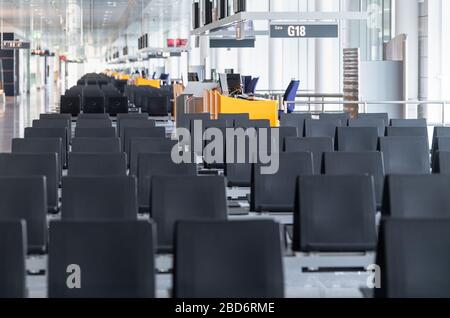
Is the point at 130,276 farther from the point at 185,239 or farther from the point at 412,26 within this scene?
the point at 412,26

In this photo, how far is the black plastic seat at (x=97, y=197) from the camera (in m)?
6.54

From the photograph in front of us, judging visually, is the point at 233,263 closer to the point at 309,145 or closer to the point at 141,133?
the point at 309,145

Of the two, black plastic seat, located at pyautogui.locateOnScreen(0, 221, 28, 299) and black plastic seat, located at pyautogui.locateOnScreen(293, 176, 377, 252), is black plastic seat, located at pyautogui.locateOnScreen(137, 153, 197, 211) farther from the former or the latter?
black plastic seat, located at pyautogui.locateOnScreen(0, 221, 28, 299)

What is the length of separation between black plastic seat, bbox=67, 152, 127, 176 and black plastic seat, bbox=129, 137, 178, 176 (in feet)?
4.38

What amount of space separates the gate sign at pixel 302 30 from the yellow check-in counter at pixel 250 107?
74.7 inches

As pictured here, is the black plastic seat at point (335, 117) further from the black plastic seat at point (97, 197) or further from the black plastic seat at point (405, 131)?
the black plastic seat at point (97, 197)

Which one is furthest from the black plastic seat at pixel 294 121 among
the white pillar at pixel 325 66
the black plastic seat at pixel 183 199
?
the white pillar at pixel 325 66

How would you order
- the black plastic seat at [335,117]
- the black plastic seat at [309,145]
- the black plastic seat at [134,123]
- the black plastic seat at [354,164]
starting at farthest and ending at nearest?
the black plastic seat at [335,117]
the black plastic seat at [134,123]
the black plastic seat at [309,145]
the black plastic seat at [354,164]

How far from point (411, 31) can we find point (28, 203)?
17435 mm

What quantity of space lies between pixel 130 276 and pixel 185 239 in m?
0.34

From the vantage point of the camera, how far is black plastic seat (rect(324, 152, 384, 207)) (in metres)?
8.12

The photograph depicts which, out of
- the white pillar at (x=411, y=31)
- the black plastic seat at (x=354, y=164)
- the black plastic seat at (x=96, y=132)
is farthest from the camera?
the white pillar at (x=411, y=31)
